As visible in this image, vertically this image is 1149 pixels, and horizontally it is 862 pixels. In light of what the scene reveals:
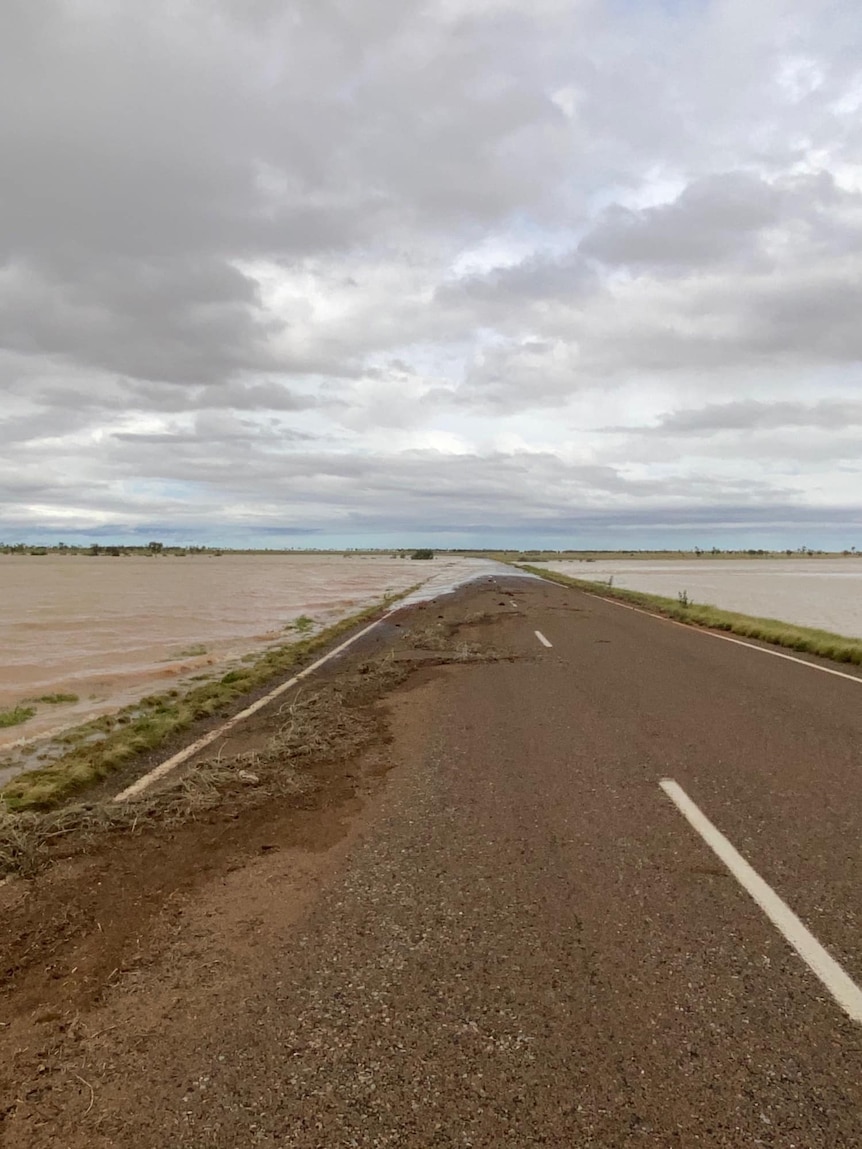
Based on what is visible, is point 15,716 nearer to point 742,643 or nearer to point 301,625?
point 301,625

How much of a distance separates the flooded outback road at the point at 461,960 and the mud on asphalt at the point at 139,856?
0.02m

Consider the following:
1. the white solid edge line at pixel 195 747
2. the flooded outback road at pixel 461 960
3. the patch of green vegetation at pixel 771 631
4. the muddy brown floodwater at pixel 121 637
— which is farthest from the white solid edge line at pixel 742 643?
the muddy brown floodwater at pixel 121 637

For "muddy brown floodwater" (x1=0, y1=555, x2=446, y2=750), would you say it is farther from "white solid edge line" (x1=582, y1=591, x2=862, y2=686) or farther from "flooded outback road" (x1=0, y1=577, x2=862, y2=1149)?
"white solid edge line" (x1=582, y1=591, x2=862, y2=686)

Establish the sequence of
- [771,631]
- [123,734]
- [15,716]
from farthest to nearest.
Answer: [771,631], [15,716], [123,734]

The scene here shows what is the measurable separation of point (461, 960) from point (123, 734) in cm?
668

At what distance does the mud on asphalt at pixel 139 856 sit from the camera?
3.26 metres

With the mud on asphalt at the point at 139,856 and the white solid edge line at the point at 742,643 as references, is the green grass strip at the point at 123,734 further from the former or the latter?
the white solid edge line at the point at 742,643

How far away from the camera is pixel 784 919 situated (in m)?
4.00

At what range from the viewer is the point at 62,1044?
3.11 metres

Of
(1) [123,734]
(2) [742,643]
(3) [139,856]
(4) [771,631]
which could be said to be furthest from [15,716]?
(4) [771,631]

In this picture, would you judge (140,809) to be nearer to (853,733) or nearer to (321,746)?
(321,746)

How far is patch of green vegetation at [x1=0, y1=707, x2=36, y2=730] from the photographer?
10.6 meters

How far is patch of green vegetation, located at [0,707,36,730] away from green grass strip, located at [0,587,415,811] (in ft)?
4.07

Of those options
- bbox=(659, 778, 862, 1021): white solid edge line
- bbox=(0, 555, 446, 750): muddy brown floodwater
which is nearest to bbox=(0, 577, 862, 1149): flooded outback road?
bbox=(659, 778, 862, 1021): white solid edge line
